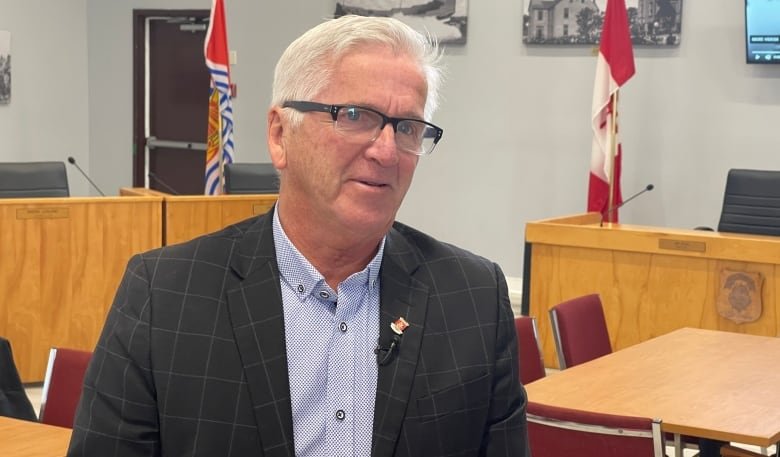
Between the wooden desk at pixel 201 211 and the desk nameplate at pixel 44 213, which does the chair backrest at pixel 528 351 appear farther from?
the desk nameplate at pixel 44 213

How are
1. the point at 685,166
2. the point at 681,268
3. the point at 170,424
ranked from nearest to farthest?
the point at 170,424 < the point at 681,268 < the point at 685,166

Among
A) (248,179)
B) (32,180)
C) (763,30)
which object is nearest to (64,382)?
(32,180)

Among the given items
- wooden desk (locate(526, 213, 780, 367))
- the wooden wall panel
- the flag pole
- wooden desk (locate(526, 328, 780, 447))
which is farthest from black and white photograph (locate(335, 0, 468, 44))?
wooden desk (locate(526, 328, 780, 447))

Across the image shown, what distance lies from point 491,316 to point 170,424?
468 mm

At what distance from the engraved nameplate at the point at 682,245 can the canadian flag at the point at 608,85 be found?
1385mm

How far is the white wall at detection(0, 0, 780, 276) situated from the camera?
328 inches

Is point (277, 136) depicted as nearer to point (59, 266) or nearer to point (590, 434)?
point (590, 434)

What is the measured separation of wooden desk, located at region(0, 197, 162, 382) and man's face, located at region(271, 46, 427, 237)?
5.04 metres

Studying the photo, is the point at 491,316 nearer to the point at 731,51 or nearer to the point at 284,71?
the point at 284,71

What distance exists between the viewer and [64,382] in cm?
331

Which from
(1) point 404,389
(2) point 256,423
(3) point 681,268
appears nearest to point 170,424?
(2) point 256,423

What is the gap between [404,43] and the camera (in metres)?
1.57

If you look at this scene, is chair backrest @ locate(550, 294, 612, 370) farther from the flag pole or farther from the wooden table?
the flag pole

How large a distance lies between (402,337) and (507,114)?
7.73 m
